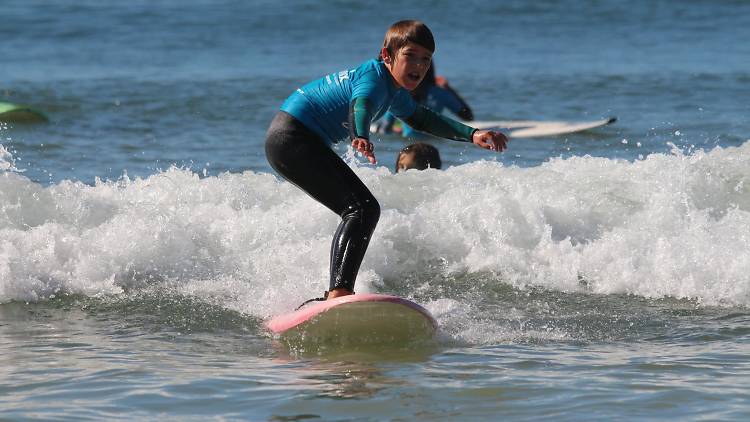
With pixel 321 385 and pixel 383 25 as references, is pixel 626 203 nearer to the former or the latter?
pixel 321 385

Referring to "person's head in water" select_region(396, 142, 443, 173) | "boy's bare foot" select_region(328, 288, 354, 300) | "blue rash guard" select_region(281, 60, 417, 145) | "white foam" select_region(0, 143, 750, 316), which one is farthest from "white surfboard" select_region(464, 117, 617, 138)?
"boy's bare foot" select_region(328, 288, 354, 300)

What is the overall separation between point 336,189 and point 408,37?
84cm

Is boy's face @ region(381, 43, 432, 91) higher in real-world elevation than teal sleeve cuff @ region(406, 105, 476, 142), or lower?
higher

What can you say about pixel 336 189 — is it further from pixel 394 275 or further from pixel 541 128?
pixel 541 128

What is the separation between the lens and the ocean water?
16.8 feet

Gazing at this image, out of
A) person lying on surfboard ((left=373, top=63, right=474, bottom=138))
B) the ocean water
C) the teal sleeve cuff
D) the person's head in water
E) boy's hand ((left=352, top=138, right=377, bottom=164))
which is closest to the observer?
the ocean water

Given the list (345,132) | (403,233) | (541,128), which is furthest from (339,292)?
(541,128)

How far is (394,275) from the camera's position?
312 inches

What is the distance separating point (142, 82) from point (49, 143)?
710 cm

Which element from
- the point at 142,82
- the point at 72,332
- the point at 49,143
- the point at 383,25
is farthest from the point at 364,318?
the point at 383,25

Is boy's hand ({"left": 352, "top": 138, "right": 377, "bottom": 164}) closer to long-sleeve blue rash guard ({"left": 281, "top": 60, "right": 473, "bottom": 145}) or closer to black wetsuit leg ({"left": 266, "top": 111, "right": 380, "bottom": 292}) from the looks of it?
long-sleeve blue rash guard ({"left": 281, "top": 60, "right": 473, "bottom": 145})

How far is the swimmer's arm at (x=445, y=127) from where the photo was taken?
19.6 ft

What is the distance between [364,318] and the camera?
5895 millimetres

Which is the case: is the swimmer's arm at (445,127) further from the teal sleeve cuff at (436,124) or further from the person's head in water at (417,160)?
the person's head in water at (417,160)
